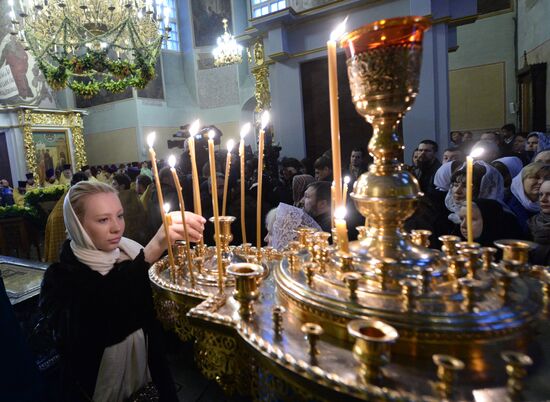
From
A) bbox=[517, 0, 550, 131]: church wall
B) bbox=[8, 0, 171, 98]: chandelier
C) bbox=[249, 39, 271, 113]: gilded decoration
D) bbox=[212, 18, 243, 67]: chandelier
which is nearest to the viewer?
bbox=[8, 0, 171, 98]: chandelier

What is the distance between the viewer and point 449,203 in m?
2.58

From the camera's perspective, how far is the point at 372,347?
1.92ft

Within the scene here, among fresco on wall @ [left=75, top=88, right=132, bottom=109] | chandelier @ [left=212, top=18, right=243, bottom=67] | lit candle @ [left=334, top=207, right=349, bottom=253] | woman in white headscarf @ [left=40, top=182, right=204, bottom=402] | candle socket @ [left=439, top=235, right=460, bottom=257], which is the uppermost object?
chandelier @ [left=212, top=18, right=243, bottom=67]

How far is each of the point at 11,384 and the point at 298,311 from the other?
0.82 m

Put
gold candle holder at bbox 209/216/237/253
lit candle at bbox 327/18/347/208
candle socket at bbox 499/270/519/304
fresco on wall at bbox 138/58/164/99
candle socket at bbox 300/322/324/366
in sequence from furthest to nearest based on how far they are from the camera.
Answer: fresco on wall at bbox 138/58/164/99, gold candle holder at bbox 209/216/237/253, lit candle at bbox 327/18/347/208, candle socket at bbox 499/270/519/304, candle socket at bbox 300/322/324/366

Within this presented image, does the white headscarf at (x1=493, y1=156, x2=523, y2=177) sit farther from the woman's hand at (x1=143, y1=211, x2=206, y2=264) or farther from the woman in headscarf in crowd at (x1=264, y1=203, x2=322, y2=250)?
the woman's hand at (x1=143, y1=211, x2=206, y2=264)

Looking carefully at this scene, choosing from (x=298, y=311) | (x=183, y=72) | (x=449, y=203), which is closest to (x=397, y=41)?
(x=298, y=311)

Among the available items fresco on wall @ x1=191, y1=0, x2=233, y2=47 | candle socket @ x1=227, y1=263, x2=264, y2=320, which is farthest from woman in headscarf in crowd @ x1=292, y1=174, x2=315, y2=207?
fresco on wall @ x1=191, y1=0, x2=233, y2=47

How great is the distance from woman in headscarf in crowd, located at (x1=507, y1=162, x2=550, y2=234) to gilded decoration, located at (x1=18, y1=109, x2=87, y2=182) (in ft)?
51.2

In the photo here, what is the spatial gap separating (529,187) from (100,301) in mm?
2914

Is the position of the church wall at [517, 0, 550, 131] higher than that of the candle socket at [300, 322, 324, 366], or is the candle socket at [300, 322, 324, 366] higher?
the church wall at [517, 0, 550, 131]

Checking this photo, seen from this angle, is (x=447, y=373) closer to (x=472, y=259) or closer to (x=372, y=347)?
(x=372, y=347)

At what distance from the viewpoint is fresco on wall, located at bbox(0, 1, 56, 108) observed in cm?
1276

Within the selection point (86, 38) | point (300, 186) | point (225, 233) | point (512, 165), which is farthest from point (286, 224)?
point (86, 38)
